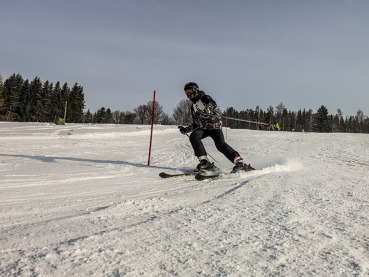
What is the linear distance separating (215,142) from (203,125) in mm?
A: 425

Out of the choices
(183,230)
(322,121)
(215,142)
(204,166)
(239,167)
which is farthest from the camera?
(322,121)

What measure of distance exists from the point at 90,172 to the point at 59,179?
870 mm

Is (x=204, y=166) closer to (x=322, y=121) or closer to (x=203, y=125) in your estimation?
(x=203, y=125)

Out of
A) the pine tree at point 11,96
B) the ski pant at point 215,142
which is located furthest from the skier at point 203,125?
the pine tree at point 11,96

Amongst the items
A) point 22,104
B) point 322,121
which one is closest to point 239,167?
point 22,104

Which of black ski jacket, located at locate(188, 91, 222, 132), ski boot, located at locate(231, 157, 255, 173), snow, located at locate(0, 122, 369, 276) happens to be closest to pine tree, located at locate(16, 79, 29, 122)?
black ski jacket, located at locate(188, 91, 222, 132)

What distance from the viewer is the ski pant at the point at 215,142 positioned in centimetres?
573

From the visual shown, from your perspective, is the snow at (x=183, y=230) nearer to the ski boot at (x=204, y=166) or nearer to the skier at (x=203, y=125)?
the ski boot at (x=204, y=166)

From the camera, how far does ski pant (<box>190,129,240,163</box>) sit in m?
5.73

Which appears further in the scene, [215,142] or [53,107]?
[53,107]

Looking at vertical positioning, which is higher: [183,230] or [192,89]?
[192,89]

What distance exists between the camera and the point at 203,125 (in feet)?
19.5

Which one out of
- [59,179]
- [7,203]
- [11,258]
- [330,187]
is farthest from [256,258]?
[59,179]

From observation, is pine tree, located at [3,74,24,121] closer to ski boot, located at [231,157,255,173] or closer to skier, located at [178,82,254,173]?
skier, located at [178,82,254,173]
